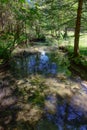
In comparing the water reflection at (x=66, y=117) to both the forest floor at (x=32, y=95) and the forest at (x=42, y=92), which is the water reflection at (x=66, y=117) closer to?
the forest at (x=42, y=92)

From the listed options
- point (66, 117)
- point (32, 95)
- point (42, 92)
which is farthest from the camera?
point (42, 92)

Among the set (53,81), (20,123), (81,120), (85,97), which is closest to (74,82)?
(53,81)

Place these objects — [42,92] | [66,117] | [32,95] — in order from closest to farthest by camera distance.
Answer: [66,117]
[32,95]
[42,92]

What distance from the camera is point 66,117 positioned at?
7746 mm

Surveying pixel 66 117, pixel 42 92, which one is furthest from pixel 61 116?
pixel 42 92

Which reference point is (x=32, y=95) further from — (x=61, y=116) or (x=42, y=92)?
(x=61, y=116)

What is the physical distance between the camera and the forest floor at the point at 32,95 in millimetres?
7480

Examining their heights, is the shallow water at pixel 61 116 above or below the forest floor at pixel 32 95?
below

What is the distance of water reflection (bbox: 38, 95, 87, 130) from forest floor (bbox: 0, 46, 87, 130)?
7.5 inches

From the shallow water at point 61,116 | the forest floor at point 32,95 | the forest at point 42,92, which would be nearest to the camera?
the shallow water at point 61,116

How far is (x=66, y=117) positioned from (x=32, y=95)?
2.42 metres

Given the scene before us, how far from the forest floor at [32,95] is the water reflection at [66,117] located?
0.62 ft

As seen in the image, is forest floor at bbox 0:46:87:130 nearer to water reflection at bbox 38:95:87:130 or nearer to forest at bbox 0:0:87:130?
forest at bbox 0:0:87:130

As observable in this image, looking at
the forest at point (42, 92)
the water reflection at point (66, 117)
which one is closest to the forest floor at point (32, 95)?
the forest at point (42, 92)
